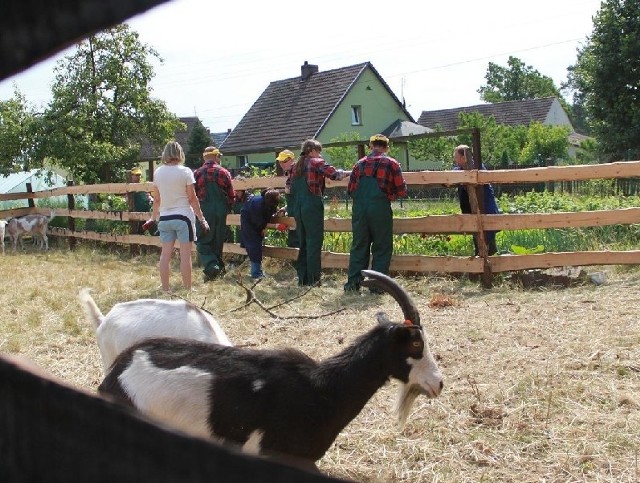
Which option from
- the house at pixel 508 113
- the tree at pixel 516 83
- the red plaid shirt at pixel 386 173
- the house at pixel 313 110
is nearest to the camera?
the red plaid shirt at pixel 386 173

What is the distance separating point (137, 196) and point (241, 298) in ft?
24.2

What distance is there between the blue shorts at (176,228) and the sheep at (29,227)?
9665 millimetres

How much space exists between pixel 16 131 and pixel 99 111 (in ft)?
7.13

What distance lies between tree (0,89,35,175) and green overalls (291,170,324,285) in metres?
12.0

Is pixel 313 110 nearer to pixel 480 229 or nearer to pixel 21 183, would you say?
pixel 21 183

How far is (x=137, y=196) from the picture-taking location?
16.2m

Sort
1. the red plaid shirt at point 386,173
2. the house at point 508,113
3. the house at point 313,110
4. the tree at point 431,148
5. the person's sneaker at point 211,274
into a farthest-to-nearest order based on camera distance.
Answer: the house at point 508,113
the house at point 313,110
the tree at point 431,148
the person's sneaker at point 211,274
the red plaid shirt at point 386,173

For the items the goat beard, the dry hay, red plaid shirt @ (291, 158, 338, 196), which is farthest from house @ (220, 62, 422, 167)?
the goat beard

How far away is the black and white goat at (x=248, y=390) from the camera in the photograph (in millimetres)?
3482

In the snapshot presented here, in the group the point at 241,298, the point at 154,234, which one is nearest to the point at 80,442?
the point at 241,298

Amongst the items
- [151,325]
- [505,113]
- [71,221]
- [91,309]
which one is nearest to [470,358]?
[151,325]

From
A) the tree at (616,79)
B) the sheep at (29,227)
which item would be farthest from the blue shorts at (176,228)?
the tree at (616,79)

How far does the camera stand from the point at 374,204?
9648 mm

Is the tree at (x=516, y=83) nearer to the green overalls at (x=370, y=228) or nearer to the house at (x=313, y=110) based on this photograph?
the house at (x=313, y=110)
